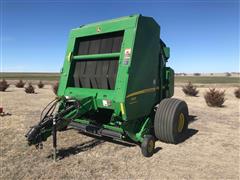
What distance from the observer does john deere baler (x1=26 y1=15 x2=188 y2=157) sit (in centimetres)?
496

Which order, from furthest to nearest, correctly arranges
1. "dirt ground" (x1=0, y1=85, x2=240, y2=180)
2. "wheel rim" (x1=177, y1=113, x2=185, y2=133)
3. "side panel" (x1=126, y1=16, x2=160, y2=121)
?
"wheel rim" (x1=177, y1=113, x2=185, y2=133), "side panel" (x1=126, y1=16, x2=160, y2=121), "dirt ground" (x1=0, y1=85, x2=240, y2=180)

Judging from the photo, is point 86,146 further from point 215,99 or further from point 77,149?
point 215,99

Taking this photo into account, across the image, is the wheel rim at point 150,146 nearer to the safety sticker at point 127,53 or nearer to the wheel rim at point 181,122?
the wheel rim at point 181,122

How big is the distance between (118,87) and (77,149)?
5.50 ft

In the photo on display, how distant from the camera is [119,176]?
4.10 meters

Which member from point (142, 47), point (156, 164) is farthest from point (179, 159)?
point (142, 47)

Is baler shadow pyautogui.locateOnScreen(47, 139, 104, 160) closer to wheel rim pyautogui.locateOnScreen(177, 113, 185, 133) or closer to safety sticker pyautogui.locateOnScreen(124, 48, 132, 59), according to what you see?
wheel rim pyautogui.locateOnScreen(177, 113, 185, 133)

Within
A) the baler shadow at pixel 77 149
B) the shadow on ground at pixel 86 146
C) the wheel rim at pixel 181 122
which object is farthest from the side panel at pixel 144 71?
the baler shadow at pixel 77 149

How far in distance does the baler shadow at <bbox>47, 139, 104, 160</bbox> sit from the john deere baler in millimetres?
326

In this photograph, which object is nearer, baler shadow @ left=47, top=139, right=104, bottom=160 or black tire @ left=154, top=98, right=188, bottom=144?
baler shadow @ left=47, top=139, right=104, bottom=160

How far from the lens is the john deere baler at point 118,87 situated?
4.96 metres

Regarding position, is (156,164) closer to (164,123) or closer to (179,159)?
(179,159)

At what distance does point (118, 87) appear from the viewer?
16.2 ft

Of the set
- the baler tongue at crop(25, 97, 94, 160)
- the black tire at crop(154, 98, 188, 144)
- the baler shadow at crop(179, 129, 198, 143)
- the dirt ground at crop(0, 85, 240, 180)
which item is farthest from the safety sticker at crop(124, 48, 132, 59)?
the baler shadow at crop(179, 129, 198, 143)
